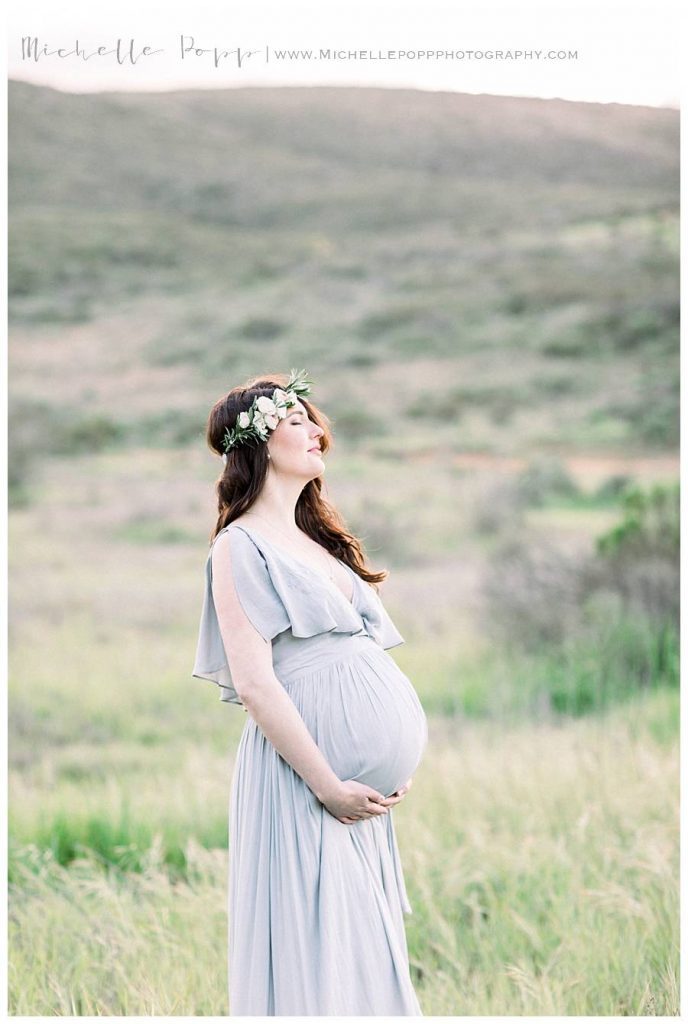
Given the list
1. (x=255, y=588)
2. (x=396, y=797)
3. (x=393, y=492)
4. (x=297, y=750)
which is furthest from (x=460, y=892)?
(x=393, y=492)

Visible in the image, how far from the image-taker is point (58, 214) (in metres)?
14.7

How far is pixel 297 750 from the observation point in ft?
6.95

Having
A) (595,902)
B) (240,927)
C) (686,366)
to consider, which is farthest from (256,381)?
(595,902)

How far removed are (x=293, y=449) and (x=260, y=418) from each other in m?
0.10

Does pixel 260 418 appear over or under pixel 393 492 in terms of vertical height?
over

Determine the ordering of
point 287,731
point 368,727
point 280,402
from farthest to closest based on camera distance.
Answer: point 280,402 → point 368,727 → point 287,731

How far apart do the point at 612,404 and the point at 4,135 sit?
10.6m

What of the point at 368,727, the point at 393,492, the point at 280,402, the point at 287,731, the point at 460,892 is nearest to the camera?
the point at 287,731

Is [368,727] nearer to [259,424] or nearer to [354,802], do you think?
[354,802]

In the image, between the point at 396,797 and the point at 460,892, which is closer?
the point at 396,797

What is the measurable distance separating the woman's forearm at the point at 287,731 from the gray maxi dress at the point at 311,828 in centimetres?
10

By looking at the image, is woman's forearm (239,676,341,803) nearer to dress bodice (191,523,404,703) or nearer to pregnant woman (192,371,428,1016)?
pregnant woman (192,371,428,1016)

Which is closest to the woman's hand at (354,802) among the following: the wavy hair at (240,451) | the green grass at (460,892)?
the wavy hair at (240,451)

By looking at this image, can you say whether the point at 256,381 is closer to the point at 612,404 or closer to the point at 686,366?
the point at 686,366
